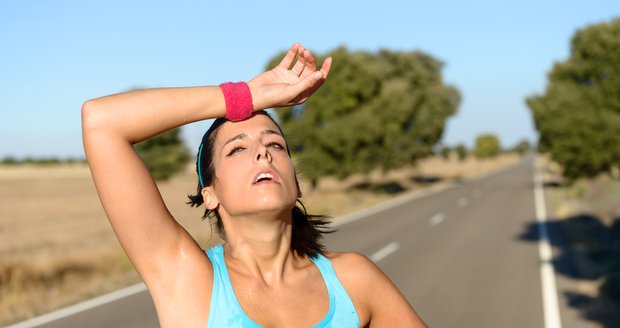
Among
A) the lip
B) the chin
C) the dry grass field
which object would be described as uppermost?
the lip

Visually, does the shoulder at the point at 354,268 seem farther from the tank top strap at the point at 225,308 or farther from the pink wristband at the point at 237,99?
the pink wristband at the point at 237,99

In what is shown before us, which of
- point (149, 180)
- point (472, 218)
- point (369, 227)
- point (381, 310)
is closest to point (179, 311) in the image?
point (149, 180)

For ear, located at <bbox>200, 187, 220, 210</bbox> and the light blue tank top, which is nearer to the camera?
the light blue tank top

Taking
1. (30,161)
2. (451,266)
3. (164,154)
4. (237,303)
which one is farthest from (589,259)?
(30,161)

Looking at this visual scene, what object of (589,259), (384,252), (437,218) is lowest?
(437,218)

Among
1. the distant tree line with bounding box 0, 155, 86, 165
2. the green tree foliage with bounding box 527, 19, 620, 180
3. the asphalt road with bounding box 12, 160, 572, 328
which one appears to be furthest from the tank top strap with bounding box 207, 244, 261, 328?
the distant tree line with bounding box 0, 155, 86, 165

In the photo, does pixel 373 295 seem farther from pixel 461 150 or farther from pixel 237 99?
pixel 461 150

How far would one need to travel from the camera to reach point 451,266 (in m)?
12.7

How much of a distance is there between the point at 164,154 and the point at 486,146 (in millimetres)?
110144

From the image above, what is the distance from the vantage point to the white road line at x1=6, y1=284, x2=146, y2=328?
331 inches

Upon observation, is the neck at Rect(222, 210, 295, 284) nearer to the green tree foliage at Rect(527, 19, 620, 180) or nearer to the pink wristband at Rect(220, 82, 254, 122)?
the pink wristband at Rect(220, 82, 254, 122)

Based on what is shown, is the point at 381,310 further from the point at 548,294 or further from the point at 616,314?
the point at 548,294

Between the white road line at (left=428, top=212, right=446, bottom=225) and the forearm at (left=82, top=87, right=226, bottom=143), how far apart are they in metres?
19.4

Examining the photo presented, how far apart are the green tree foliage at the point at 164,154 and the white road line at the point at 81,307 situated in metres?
45.0
